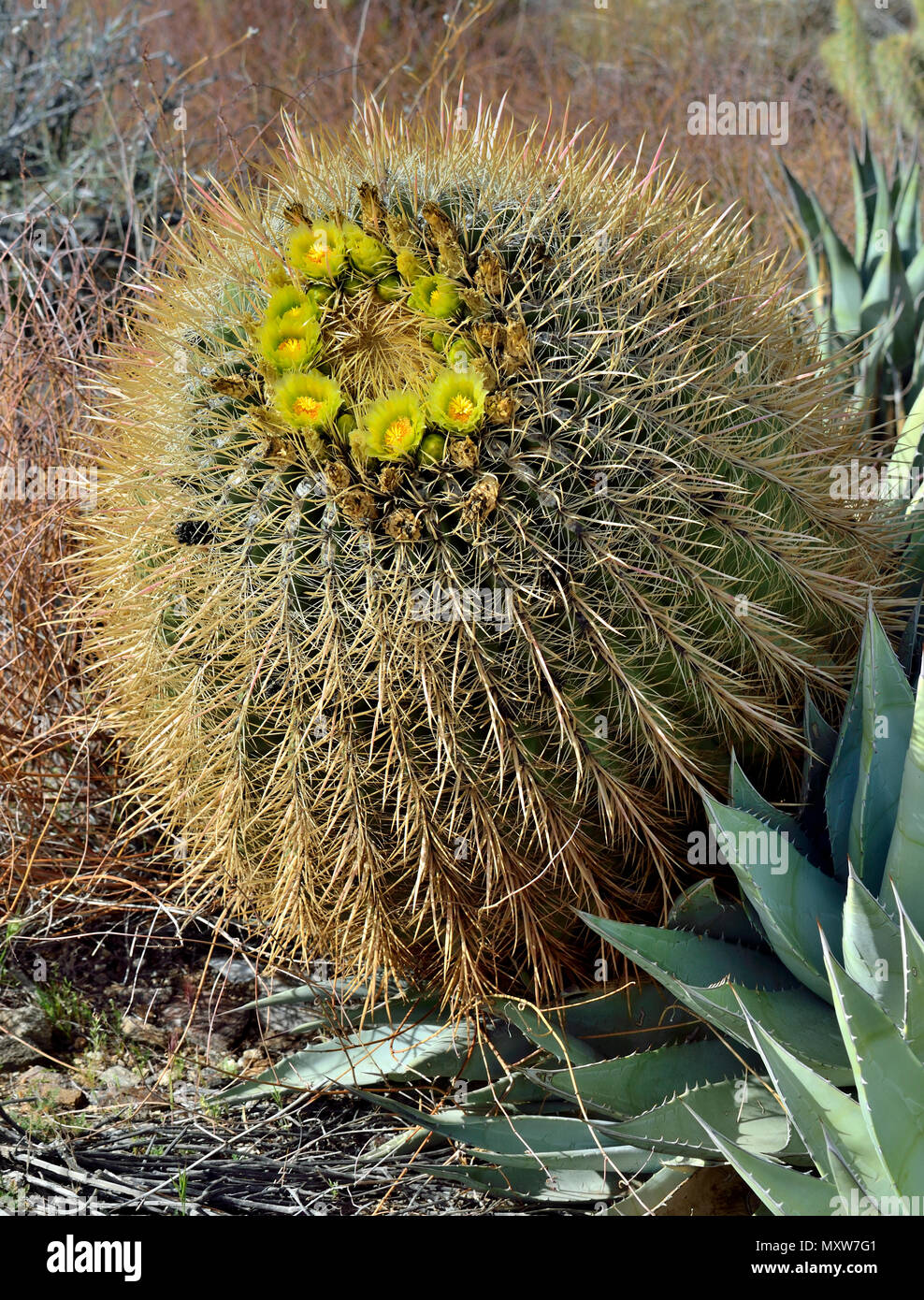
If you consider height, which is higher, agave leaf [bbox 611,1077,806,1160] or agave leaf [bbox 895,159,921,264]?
agave leaf [bbox 895,159,921,264]

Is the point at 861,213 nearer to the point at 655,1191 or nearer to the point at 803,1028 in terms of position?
the point at 803,1028

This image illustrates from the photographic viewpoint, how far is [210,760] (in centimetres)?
236

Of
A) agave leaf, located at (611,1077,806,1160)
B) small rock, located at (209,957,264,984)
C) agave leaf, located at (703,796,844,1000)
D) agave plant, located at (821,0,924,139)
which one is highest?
agave plant, located at (821,0,924,139)

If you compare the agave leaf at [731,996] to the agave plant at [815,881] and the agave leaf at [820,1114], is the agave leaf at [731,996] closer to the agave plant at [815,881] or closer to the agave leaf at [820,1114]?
the agave plant at [815,881]

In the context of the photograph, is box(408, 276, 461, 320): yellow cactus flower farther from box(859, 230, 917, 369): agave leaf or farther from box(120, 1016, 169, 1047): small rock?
box(859, 230, 917, 369): agave leaf

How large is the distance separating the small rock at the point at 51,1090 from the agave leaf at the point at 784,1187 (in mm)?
1767

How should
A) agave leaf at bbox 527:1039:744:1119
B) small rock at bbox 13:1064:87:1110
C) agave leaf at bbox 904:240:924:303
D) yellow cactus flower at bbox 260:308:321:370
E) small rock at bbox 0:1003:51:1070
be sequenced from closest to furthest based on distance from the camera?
yellow cactus flower at bbox 260:308:321:370 → agave leaf at bbox 527:1039:744:1119 → small rock at bbox 13:1064:87:1110 → small rock at bbox 0:1003:51:1070 → agave leaf at bbox 904:240:924:303

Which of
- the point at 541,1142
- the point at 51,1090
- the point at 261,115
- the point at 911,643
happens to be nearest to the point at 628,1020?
the point at 541,1142

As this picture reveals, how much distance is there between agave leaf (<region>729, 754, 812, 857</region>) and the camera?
7.47 ft

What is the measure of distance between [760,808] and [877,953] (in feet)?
1.36

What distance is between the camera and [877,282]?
4.48 meters

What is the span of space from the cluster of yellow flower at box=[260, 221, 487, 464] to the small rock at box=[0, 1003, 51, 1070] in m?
1.91

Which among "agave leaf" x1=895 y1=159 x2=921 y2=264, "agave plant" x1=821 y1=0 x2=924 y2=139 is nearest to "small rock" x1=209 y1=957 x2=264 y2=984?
"agave leaf" x1=895 y1=159 x2=921 y2=264
